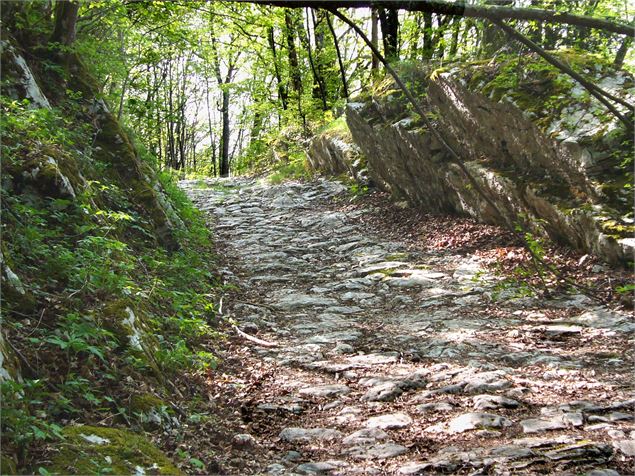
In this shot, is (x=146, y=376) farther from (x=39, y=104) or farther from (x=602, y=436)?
(x=39, y=104)

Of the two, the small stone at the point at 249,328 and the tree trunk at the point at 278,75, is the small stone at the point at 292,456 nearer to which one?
the small stone at the point at 249,328

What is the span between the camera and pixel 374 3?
2791 mm

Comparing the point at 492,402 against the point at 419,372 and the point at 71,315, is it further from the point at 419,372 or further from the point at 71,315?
the point at 71,315

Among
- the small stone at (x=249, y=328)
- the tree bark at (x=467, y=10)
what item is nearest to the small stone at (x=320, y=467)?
the tree bark at (x=467, y=10)

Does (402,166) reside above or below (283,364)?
above

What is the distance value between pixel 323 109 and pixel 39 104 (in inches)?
611

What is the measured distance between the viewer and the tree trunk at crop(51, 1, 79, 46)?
7598 millimetres

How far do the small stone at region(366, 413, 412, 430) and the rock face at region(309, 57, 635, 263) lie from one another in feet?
9.27

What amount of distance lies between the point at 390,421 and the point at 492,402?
0.83 m

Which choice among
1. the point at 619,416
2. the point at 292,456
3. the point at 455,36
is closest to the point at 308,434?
the point at 292,456

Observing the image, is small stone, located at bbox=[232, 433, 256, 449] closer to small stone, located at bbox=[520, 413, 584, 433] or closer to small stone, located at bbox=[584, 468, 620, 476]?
small stone, located at bbox=[520, 413, 584, 433]

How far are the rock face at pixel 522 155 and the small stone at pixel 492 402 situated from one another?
2.35 meters

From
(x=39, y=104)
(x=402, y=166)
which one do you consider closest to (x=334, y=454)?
(x=39, y=104)

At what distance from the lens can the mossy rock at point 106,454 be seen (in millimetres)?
2588
